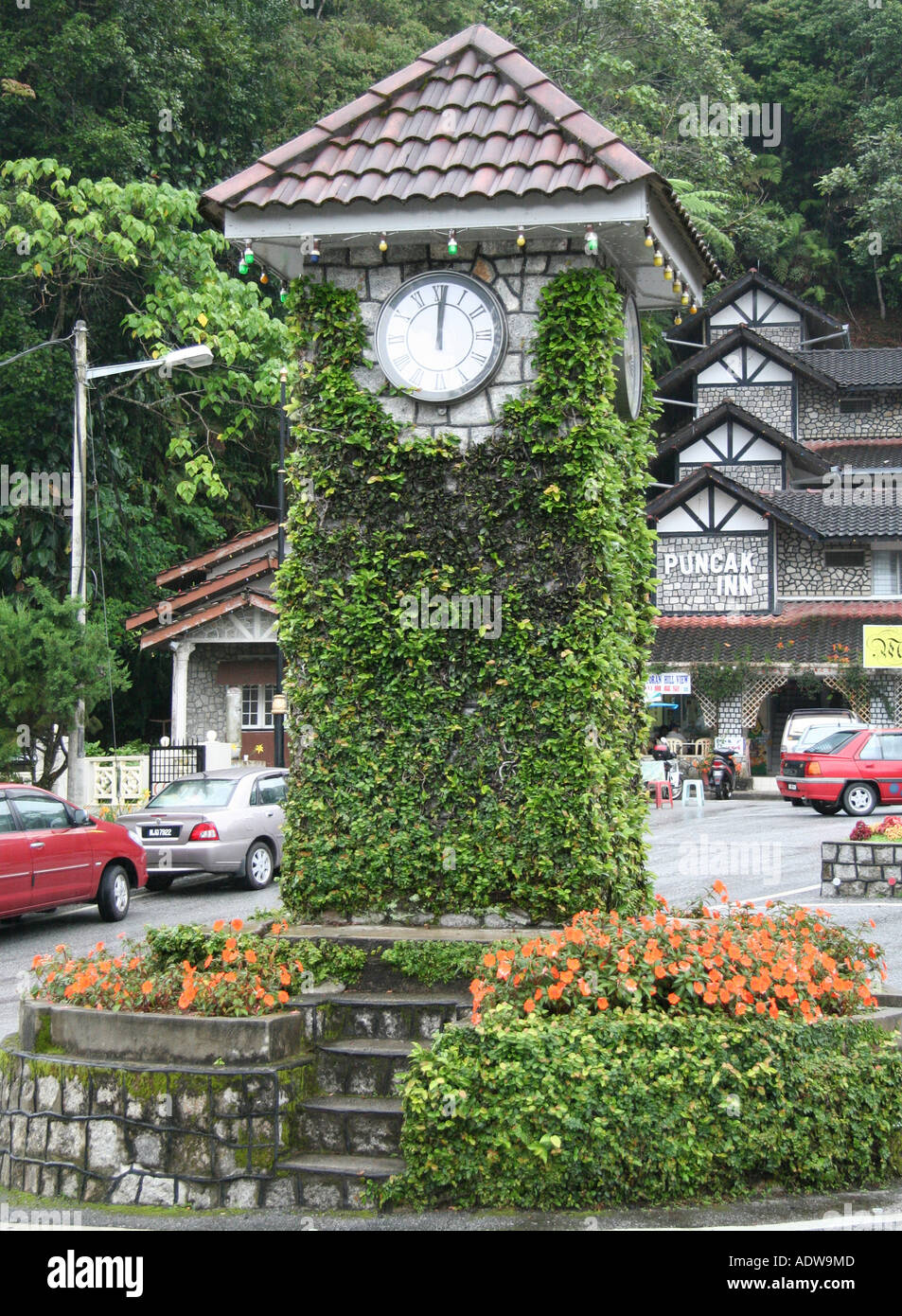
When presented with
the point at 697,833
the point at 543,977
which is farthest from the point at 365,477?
the point at 697,833

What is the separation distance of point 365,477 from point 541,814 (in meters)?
2.10

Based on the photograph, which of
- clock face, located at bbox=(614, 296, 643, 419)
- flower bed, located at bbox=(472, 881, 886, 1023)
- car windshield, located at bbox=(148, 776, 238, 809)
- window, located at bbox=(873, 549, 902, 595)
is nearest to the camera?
flower bed, located at bbox=(472, 881, 886, 1023)

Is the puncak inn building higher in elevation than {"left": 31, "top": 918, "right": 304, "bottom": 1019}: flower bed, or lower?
higher

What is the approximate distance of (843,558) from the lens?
41625 millimetres

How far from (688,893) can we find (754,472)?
29.4m

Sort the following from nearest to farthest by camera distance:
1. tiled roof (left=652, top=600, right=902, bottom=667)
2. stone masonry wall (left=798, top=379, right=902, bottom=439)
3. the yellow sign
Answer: the yellow sign
tiled roof (left=652, top=600, right=902, bottom=667)
stone masonry wall (left=798, top=379, right=902, bottom=439)

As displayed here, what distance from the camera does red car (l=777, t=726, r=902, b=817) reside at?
27.4 metres

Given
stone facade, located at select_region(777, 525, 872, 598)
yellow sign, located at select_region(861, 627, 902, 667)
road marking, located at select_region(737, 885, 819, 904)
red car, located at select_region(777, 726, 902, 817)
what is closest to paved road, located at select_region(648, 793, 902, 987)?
road marking, located at select_region(737, 885, 819, 904)

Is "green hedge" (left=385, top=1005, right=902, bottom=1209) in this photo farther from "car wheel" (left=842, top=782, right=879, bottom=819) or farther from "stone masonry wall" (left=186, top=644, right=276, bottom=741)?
"stone masonry wall" (left=186, top=644, right=276, bottom=741)

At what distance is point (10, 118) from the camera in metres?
32.6

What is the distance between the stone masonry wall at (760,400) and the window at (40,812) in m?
34.4

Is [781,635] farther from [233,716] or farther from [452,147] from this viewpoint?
[452,147]

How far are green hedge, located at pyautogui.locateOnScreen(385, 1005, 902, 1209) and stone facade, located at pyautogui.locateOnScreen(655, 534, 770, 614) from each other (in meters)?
35.5

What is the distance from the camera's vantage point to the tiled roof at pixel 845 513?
39.9m
